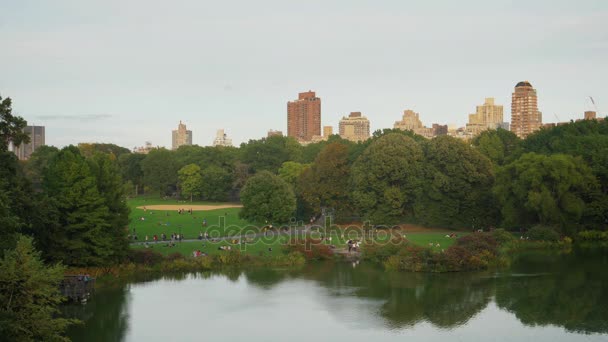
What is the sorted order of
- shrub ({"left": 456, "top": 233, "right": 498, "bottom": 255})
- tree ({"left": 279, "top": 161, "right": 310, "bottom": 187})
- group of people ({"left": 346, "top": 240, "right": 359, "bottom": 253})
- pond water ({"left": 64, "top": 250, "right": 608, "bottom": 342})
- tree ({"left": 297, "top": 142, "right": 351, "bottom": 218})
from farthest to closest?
tree ({"left": 279, "top": 161, "right": 310, "bottom": 187})
tree ({"left": 297, "top": 142, "right": 351, "bottom": 218})
group of people ({"left": 346, "top": 240, "right": 359, "bottom": 253})
shrub ({"left": 456, "top": 233, "right": 498, "bottom": 255})
pond water ({"left": 64, "top": 250, "right": 608, "bottom": 342})

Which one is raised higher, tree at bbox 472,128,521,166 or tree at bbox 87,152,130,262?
tree at bbox 472,128,521,166

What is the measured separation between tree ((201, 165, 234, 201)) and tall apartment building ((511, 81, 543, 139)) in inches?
5036

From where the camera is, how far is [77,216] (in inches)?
1286

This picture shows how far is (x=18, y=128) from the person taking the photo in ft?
98.8

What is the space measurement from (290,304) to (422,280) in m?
8.90

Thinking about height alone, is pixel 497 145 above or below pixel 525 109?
below

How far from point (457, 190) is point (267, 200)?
16.1 meters

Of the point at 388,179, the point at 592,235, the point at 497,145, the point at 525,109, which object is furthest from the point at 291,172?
the point at 525,109

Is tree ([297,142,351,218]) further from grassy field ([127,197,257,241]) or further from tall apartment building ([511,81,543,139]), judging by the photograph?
tall apartment building ([511,81,543,139])

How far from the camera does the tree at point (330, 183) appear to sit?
56.6 metres

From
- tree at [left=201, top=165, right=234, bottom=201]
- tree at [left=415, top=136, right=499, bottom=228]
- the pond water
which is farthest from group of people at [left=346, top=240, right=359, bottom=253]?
tree at [left=201, top=165, right=234, bottom=201]

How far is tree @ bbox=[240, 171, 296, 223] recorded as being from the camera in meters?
48.8

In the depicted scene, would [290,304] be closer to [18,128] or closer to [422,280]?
[422,280]

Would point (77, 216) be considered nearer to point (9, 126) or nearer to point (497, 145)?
point (9, 126)
